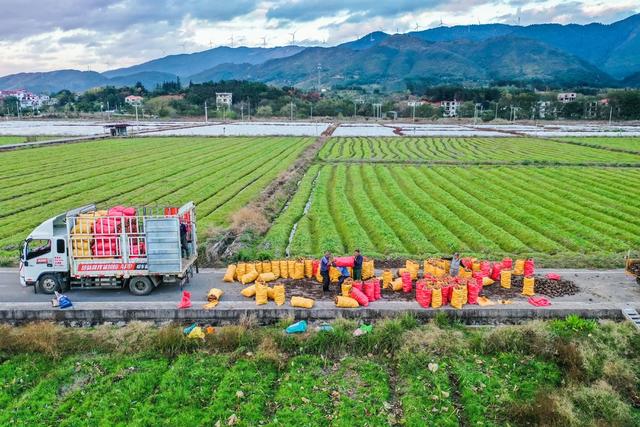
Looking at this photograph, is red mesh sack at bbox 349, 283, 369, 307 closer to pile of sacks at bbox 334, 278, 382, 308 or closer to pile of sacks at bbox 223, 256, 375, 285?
pile of sacks at bbox 334, 278, 382, 308

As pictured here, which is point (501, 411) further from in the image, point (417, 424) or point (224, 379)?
point (224, 379)

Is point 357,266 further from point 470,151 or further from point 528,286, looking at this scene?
point 470,151

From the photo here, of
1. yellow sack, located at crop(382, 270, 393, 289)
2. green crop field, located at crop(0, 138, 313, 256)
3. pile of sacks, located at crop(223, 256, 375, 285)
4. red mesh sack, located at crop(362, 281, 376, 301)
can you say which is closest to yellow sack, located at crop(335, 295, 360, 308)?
red mesh sack, located at crop(362, 281, 376, 301)

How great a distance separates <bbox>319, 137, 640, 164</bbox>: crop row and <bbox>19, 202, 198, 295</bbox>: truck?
1683 inches

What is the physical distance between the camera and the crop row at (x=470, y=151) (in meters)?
59.4

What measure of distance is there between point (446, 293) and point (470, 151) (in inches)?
2137

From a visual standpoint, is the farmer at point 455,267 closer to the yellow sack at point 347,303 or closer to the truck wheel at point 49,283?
the yellow sack at point 347,303

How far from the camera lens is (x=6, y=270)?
862 inches

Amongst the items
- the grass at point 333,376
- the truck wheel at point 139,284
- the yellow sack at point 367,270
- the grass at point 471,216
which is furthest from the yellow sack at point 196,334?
the grass at point 471,216

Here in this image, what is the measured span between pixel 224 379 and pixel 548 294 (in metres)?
11.8

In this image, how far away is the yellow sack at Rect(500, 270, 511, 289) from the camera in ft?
62.4

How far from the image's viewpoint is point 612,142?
3194 inches

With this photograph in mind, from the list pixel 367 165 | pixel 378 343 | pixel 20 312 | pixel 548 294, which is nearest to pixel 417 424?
pixel 378 343

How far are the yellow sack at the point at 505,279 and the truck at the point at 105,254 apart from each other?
38.0 feet
